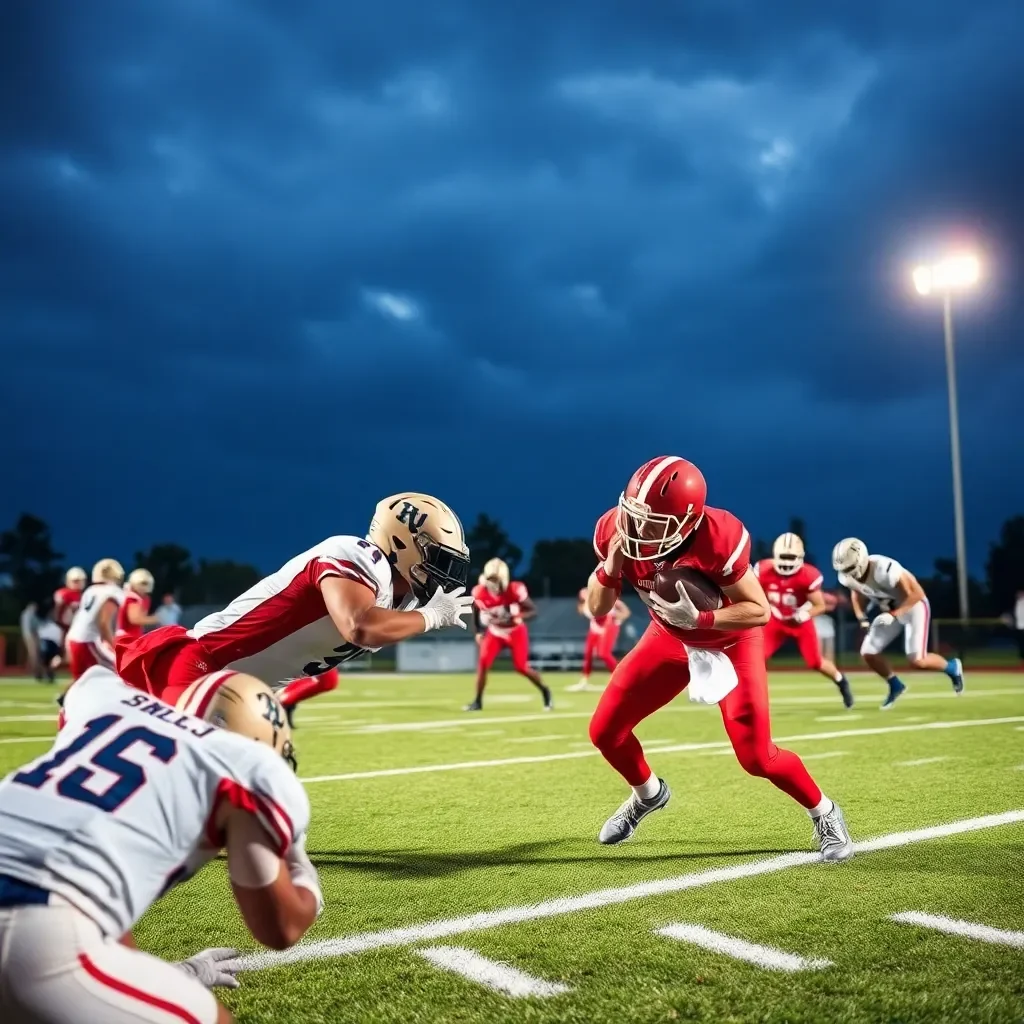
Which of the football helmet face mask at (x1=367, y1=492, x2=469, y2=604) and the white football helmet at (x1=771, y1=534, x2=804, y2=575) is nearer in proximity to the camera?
the football helmet face mask at (x1=367, y1=492, x2=469, y2=604)

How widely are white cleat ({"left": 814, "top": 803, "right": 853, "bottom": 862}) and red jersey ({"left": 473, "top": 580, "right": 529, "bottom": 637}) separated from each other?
10.2 m

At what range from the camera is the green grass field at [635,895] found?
288cm

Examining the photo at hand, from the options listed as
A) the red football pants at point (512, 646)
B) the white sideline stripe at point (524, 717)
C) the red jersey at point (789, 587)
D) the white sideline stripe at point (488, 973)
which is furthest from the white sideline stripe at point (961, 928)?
A: the red football pants at point (512, 646)

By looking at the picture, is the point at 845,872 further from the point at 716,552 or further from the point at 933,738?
the point at 933,738

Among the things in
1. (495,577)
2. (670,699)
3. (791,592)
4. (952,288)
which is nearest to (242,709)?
(670,699)

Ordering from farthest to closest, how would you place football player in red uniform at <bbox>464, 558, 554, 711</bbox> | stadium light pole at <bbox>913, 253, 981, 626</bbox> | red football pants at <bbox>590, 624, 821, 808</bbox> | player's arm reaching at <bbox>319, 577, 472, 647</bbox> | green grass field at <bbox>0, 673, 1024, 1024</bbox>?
stadium light pole at <bbox>913, 253, 981, 626</bbox> → football player in red uniform at <bbox>464, 558, 554, 711</bbox> → red football pants at <bbox>590, 624, 821, 808</bbox> → player's arm reaching at <bbox>319, 577, 472, 647</bbox> → green grass field at <bbox>0, 673, 1024, 1024</bbox>

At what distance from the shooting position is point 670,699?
16.4ft

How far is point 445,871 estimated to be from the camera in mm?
4484

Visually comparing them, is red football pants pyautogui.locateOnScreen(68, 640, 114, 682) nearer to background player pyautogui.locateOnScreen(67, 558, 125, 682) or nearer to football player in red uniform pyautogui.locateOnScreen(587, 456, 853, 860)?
background player pyautogui.locateOnScreen(67, 558, 125, 682)

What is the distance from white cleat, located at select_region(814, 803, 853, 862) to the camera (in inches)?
178

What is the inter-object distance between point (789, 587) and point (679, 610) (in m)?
8.76

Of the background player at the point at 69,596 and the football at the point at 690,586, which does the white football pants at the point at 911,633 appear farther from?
the background player at the point at 69,596

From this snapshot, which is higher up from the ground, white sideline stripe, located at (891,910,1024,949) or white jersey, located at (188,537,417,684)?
white jersey, located at (188,537,417,684)

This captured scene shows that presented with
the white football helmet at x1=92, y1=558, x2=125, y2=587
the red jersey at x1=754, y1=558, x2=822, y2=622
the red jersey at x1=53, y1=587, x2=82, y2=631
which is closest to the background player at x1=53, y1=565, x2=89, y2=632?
the red jersey at x1=53, y1=587, x2=82, y2=631
